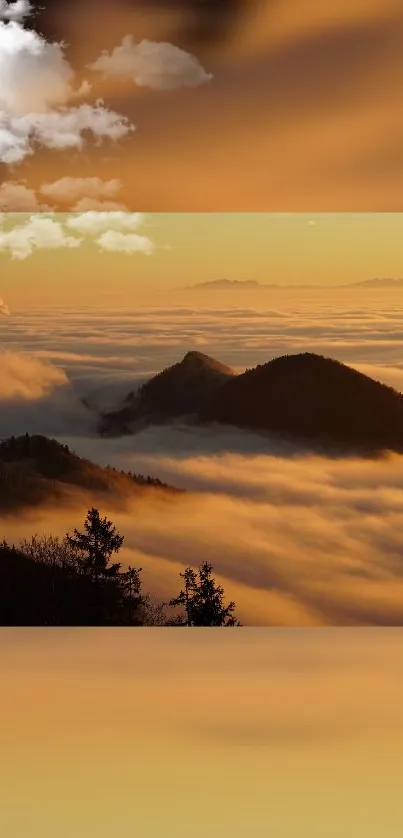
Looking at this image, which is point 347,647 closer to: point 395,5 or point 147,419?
point 147,419

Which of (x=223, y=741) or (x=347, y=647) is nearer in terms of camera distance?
(x=223, y=741)

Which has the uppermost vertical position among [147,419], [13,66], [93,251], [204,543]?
[13,66]

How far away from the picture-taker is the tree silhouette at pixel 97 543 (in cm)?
541

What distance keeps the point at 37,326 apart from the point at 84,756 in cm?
233

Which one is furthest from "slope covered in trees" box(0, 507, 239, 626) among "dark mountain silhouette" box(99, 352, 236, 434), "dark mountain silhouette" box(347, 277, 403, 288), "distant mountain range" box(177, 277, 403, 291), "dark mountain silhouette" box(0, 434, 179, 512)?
→ "dark mountain silhouette" box(347, 277, 403, 288)

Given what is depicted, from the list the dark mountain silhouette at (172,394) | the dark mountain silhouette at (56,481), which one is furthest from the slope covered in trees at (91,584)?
the dark mountain silhouette at (172,394)

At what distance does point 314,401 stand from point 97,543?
117 centimetres

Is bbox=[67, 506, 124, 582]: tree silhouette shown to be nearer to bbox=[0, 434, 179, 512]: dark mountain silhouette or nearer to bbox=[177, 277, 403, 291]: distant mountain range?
bbox=[0, 434, 179, 512]: dark mountain silhouette

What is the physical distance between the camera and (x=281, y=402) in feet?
18.4

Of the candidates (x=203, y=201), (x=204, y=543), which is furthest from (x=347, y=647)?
(x=203, y=201)

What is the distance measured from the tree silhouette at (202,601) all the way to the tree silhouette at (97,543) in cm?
32

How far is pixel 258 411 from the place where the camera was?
559 cm

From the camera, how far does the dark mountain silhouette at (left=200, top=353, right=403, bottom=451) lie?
5.56 meters

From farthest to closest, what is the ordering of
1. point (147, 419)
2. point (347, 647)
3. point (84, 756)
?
point (147, 419) → point (347, 647) → point (84, 756)
